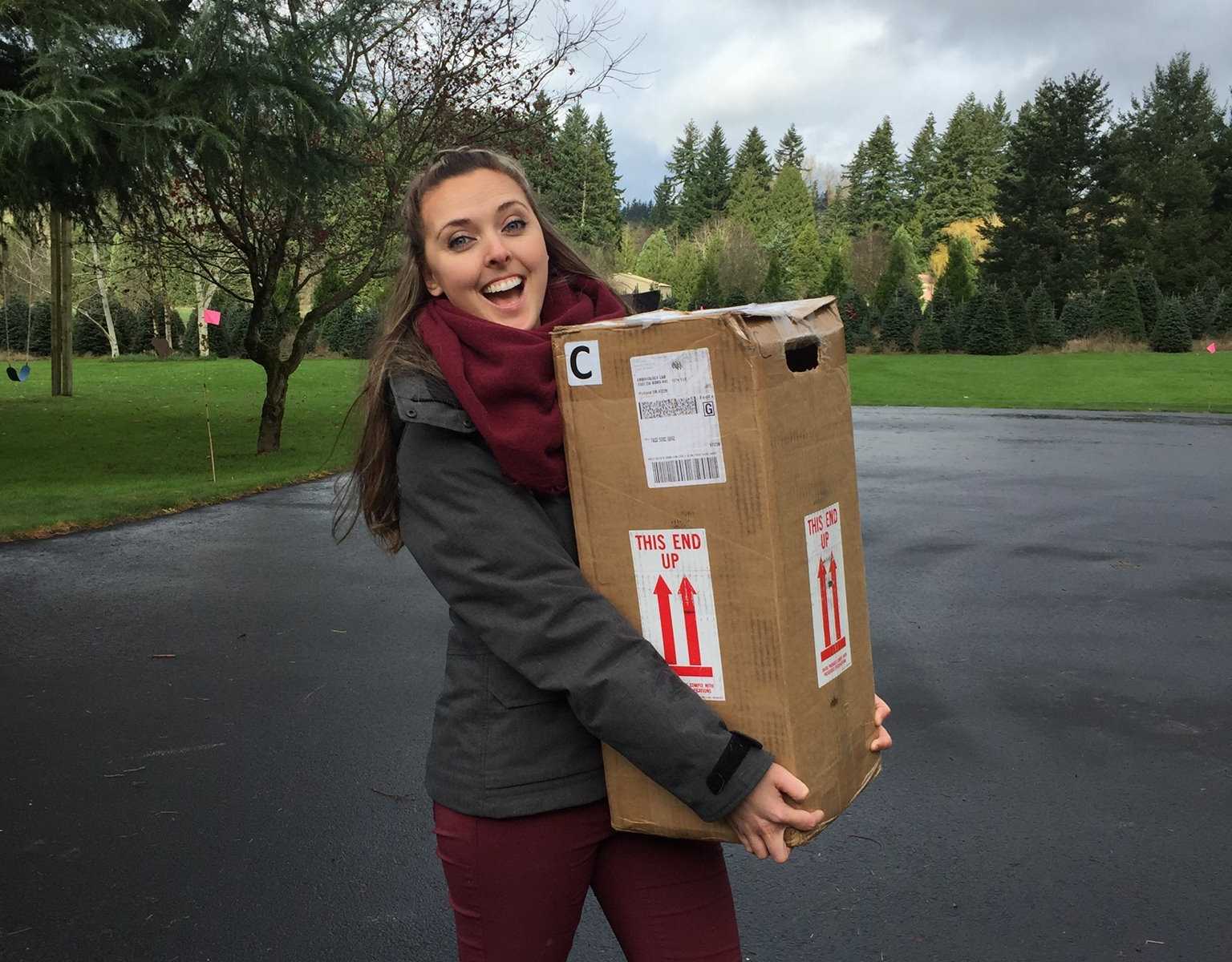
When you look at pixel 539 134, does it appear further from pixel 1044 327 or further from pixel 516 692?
pixel 1044 327

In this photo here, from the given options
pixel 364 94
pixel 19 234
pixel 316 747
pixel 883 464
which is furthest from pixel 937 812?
pixel 19 234

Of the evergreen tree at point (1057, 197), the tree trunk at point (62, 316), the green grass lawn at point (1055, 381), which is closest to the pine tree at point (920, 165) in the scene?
the evergreen tree at point (1057, 197)

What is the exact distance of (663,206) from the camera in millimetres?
98812

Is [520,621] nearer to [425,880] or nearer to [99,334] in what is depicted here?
[425,880]

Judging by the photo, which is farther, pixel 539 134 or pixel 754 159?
pixel 754 159

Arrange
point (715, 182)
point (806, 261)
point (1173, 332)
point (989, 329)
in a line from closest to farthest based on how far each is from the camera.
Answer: point (1173, 332) < point (989, 329) < point (806, 261) < point (715, 182)

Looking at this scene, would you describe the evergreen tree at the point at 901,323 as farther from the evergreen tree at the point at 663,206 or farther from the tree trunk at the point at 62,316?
the evergreen tree at the point at 663,206

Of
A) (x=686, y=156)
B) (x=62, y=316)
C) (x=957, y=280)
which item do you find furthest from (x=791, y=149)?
(x=62, y=316)

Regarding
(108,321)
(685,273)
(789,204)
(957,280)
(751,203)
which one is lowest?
(957,280)

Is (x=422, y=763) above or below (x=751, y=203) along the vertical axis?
below

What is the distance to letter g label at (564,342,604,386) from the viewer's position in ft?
4.97

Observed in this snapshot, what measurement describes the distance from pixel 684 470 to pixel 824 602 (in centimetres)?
29

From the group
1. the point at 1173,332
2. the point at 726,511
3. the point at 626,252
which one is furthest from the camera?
the point at 626,252

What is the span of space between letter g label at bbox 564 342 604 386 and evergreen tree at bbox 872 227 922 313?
129ft
